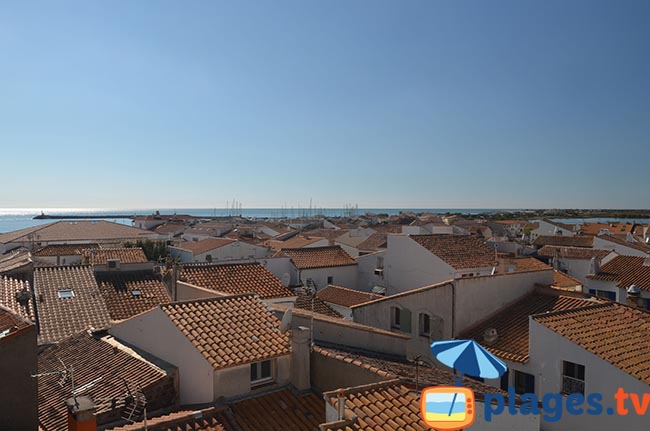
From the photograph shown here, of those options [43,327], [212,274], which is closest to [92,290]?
[43,327]

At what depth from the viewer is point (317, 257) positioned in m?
34.9

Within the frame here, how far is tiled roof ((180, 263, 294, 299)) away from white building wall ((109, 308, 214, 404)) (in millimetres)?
6895

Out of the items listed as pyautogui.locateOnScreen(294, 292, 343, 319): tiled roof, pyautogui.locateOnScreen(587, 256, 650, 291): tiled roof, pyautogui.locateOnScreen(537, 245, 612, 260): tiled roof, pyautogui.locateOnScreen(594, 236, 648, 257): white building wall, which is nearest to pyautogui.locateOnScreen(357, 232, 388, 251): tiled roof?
pyautogui.locateOnScreen(537, 245, 612, 260): tiled roof

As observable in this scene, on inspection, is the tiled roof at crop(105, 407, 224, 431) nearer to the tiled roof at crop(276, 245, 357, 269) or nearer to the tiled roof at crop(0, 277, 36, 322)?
the tiled roof at crop(0, 277, 36, 322)

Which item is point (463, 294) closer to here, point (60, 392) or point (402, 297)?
point (402, 297)

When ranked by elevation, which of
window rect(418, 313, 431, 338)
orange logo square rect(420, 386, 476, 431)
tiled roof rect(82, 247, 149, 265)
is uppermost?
orange logo square rect(420, 386, 476, 431)

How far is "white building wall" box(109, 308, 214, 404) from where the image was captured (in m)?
10.1

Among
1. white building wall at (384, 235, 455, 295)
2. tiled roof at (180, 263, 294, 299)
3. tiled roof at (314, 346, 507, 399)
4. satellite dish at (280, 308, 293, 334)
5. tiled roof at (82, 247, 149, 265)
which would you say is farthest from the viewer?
tiled roof at (82, 247, 149, 265)

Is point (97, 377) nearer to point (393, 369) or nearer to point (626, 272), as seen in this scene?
point (393, 369)

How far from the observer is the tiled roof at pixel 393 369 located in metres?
9.88

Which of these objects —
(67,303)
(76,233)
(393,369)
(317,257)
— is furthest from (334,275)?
(76,233)

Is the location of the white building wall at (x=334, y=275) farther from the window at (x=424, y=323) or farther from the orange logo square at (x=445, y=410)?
the orange logo square at (x=445, y=410)

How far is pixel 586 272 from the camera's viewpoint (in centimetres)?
3322

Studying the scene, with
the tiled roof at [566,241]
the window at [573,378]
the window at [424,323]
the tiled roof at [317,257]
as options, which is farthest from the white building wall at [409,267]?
the tiled roof at [566,241]
